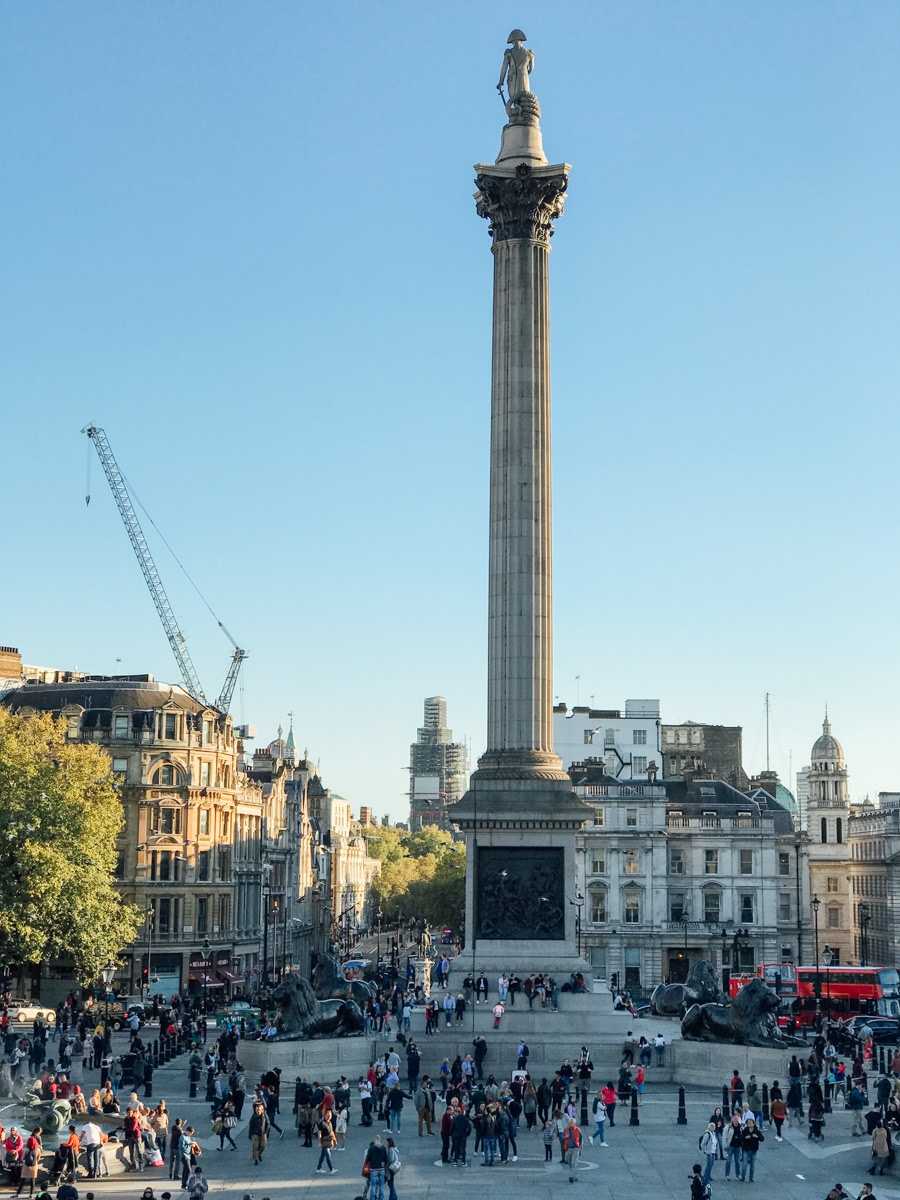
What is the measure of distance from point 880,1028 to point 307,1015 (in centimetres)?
2994

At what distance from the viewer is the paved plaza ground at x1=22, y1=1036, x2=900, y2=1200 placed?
32.5m

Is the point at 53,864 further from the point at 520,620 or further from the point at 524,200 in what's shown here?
the point at 524,200

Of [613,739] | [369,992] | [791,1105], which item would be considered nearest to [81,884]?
[369,992]

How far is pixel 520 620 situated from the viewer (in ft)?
213

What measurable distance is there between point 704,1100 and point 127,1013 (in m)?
29.9

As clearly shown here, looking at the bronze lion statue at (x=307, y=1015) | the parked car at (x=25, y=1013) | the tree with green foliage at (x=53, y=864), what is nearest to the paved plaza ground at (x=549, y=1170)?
the bronze lion statue at (x=307, y=1015)

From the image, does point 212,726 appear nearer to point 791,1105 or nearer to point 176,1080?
point 176,1080

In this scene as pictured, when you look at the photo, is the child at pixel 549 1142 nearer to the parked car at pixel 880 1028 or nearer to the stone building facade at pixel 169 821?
the parked car at pixel 880 1028

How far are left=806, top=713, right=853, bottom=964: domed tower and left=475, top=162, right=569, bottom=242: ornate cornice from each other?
71054mm

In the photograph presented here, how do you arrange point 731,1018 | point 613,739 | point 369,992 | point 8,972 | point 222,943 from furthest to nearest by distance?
point 613,739 → point 222,943 → point 8,972 → point 369,992 → point 731,1018

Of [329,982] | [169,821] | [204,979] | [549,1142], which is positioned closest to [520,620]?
[329,982]

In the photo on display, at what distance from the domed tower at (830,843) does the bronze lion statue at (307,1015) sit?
7743 cm

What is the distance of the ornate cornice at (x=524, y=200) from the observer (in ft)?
221

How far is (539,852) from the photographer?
2379 inches
